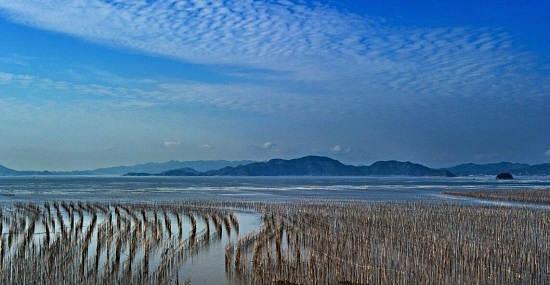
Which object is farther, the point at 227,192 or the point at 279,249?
the point at 227,192

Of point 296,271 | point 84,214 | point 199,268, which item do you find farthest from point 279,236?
point 84,214

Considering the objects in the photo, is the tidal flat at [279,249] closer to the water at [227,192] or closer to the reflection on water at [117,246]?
the reflection on water at [117,246]

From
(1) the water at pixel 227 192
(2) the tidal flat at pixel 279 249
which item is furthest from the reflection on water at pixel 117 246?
(1) the water at pixel 227 192

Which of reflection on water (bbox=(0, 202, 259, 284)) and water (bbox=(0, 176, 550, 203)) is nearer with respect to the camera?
reflection on water (bbox=(0, 202, 259, 284))

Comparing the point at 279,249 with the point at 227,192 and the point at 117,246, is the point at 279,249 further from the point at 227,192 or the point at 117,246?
the point at 227,192

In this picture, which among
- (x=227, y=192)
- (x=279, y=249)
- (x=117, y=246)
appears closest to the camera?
(x=279, y=249)

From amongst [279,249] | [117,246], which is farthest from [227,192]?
[279,249]

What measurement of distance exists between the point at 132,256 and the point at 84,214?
15.3 m

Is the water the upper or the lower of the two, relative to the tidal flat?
upper

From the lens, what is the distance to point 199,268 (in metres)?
14.9

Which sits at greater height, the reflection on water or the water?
the water

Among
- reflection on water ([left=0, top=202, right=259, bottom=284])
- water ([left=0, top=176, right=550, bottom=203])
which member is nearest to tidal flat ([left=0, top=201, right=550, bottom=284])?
reflection on water ([left=0, top=202, right=259, bottom=284])

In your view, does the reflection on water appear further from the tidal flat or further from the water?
the water

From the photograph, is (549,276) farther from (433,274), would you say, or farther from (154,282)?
(154,282)
